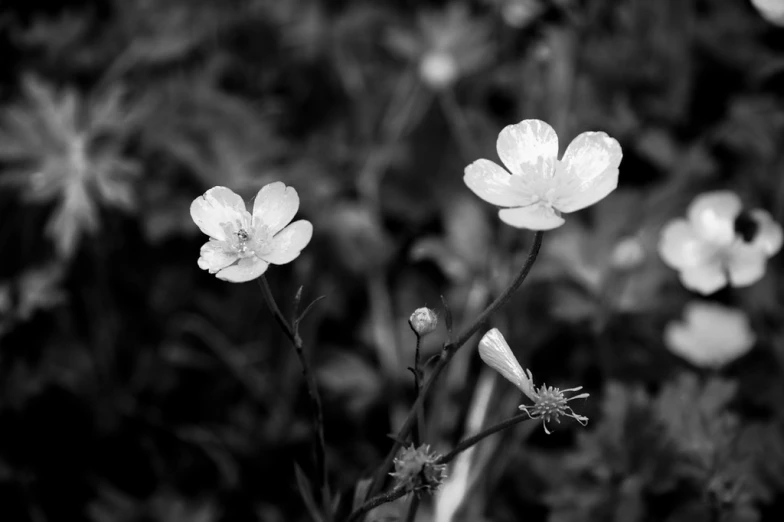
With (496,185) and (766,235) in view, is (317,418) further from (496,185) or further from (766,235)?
(766,235)

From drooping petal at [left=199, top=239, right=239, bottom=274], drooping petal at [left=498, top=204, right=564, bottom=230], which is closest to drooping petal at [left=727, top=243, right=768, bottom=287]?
drooping petal at [left=498, top=204, right=564, bottom=230]

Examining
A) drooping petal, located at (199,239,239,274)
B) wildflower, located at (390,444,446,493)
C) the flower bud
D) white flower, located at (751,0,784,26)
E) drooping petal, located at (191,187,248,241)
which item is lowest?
wildflower, located at (390,444,446,493)

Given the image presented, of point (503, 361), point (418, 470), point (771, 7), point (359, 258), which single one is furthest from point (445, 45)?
point (418, 470)

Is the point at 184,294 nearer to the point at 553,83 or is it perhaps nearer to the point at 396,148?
the point at 396,148

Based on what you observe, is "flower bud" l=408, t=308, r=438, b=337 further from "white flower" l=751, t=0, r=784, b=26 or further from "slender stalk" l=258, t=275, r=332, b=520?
"white flower" l=751, t=0, r=784, b=26

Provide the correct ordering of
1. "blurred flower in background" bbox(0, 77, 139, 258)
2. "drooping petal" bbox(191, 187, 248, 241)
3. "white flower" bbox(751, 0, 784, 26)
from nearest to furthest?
"drooping petal" bbox(191, 187, 248, 241) < "white flower" bbox(751, 0, 784, 26) < "blurred flower in background" bbox(0, 77, 139, 258)

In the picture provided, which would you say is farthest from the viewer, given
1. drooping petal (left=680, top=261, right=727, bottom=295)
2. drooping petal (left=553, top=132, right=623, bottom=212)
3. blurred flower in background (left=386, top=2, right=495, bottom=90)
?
blurred flower in background (left=386, top=2, right=495, bottom=90)

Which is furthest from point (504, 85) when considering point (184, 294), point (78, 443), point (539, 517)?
point (78, 443)
